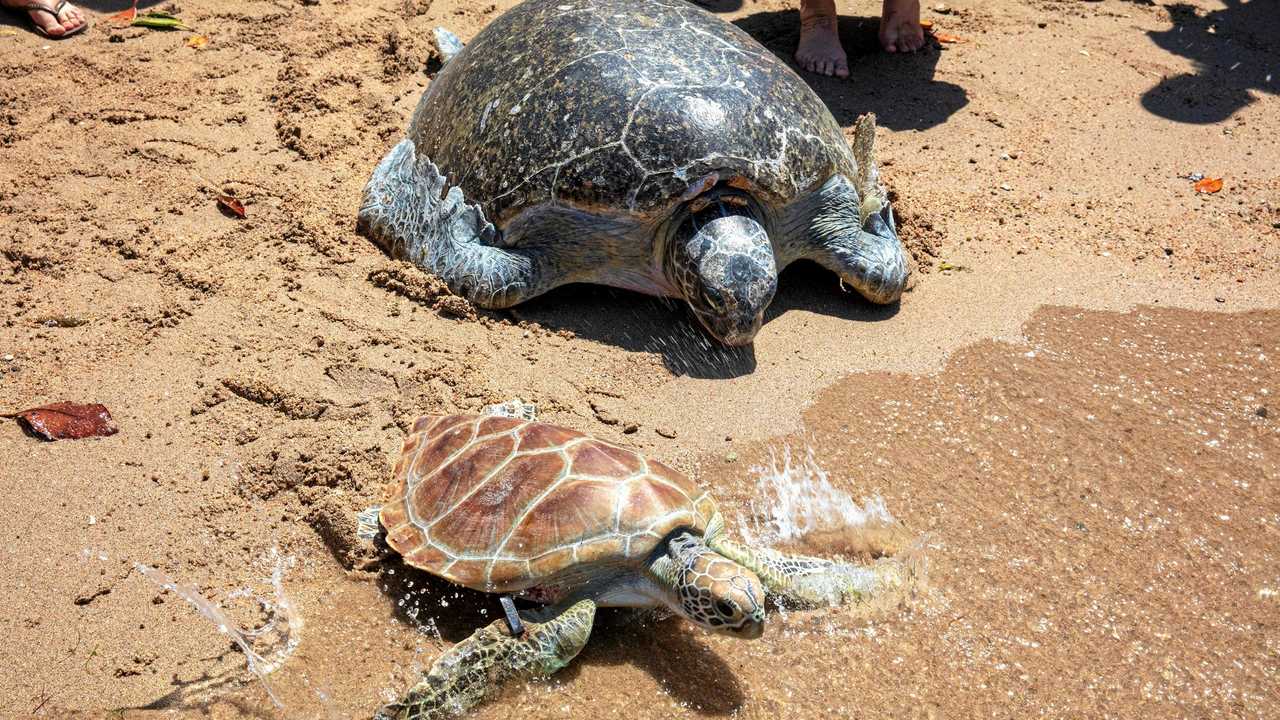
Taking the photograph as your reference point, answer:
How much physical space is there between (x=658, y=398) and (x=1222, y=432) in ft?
6.53

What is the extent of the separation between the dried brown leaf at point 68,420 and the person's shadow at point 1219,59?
557 cm

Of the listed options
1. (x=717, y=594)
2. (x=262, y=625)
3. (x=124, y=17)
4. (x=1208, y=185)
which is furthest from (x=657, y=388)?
(x=124, y=17)

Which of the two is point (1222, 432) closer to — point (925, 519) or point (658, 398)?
point (925, 519)

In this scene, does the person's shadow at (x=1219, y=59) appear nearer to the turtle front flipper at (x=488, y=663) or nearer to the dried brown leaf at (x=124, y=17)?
the turtle front flipper at (x=488, y=663)

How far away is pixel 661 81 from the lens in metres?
3.57

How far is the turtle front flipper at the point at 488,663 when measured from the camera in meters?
2.20

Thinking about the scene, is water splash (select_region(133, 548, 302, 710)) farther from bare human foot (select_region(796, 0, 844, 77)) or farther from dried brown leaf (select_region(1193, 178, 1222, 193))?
dried brown leaf (select_region(1193, 178, 1222, 193))

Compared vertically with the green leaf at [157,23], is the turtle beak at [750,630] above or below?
below

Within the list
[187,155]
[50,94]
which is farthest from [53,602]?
[50,94]

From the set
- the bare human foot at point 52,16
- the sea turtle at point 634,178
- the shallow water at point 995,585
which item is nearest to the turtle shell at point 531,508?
the shallow water at point 995,585

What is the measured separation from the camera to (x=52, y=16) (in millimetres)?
5246

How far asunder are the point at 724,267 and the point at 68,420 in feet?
7.40

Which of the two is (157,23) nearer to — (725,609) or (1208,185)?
(725,609)

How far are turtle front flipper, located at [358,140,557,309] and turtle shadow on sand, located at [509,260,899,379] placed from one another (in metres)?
0.16
